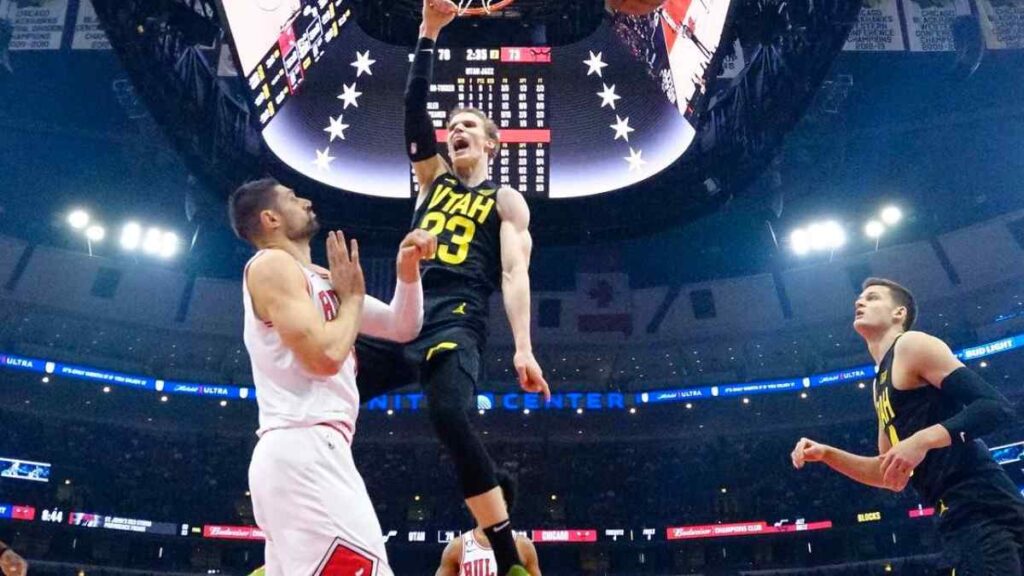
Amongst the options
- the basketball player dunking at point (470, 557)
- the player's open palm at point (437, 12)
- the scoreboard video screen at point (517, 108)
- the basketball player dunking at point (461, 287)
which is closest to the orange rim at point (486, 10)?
the player's open palm at point (437, 12)

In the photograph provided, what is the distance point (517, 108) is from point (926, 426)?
8.81 meters

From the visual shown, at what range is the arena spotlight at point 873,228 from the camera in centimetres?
2242

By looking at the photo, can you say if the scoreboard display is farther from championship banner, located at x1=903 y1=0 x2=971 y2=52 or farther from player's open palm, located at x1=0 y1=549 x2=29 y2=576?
championship banner, located at x1=903 y1=0 x2=971 y2=52

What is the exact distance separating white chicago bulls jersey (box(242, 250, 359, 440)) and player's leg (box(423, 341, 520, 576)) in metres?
0.54

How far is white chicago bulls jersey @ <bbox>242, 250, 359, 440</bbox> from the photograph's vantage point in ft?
8.91

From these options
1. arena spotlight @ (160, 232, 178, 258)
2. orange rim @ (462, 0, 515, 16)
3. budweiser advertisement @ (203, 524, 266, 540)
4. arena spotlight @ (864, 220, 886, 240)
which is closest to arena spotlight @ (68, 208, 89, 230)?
arena spotlight @ (160, 232, 178, 258)

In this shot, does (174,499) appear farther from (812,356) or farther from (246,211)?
(246,211)

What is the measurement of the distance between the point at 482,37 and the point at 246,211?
982 centimetres

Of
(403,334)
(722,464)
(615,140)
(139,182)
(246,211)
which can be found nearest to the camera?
(246,211)

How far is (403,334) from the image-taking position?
351 centimetres

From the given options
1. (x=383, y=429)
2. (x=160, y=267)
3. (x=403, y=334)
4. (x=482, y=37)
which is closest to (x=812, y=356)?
(x=383, y=429)

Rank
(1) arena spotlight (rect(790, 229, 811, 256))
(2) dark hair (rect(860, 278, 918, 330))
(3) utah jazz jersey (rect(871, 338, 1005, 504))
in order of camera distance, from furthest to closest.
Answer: (1) arena spotlight (rect(790, 229, 811, 256)), (2) dark hair (rect(860, 278, 918, 330)), (3) utah jazz jersey (rect(871, 338, 1005, 504))

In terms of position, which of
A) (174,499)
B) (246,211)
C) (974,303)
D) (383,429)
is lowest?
(246,211)

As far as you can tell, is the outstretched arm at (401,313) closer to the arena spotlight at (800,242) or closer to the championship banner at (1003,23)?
the championship banner at (1003,23)
